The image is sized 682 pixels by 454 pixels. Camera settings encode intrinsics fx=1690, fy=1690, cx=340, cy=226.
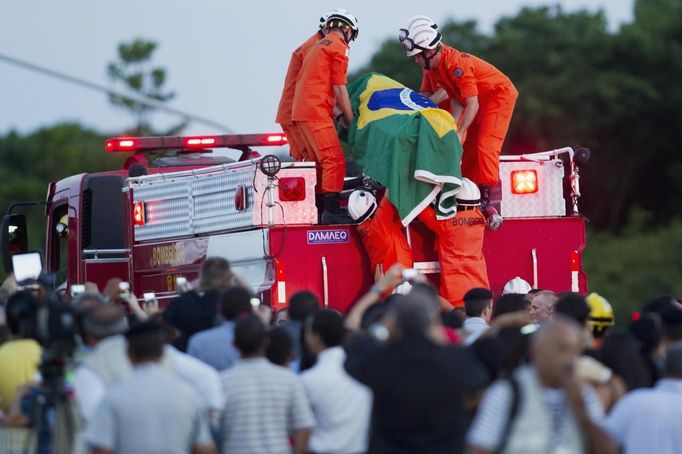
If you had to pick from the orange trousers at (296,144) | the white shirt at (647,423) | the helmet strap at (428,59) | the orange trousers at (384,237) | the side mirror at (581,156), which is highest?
the helmet strap at (428,59)

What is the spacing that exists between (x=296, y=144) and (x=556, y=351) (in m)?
7.00

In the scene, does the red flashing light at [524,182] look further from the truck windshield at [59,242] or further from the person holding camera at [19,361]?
the person holding camera at [19,361]

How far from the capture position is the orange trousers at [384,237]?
12.8 m

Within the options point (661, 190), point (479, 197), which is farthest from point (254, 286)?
point (661, 190)

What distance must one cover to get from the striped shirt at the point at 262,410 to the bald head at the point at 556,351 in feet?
5.07

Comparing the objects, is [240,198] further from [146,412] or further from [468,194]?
[146,412]

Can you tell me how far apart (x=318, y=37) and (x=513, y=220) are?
2.18 m

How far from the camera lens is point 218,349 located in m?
9.09

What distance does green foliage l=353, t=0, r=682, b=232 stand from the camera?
1628 inches

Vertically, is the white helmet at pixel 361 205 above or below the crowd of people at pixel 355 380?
above

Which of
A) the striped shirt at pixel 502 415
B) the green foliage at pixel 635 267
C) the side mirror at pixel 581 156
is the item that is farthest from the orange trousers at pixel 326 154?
the green foliage at pixel 635 267

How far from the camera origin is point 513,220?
13789 mm

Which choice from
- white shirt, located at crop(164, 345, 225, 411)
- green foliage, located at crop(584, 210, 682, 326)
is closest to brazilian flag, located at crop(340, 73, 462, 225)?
white shirt, located at crop(164, 345, 225, 411)

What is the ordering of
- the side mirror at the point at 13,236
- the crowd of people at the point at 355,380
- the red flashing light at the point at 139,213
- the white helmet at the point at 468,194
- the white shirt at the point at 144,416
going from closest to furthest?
the crowd of people at the point at 355,380 → the white shirt at the point at 144,416 → the white helmet at the point at 468,194 → the red flashing light at the point at 139,213 → the side mirror at the point at 13,236
